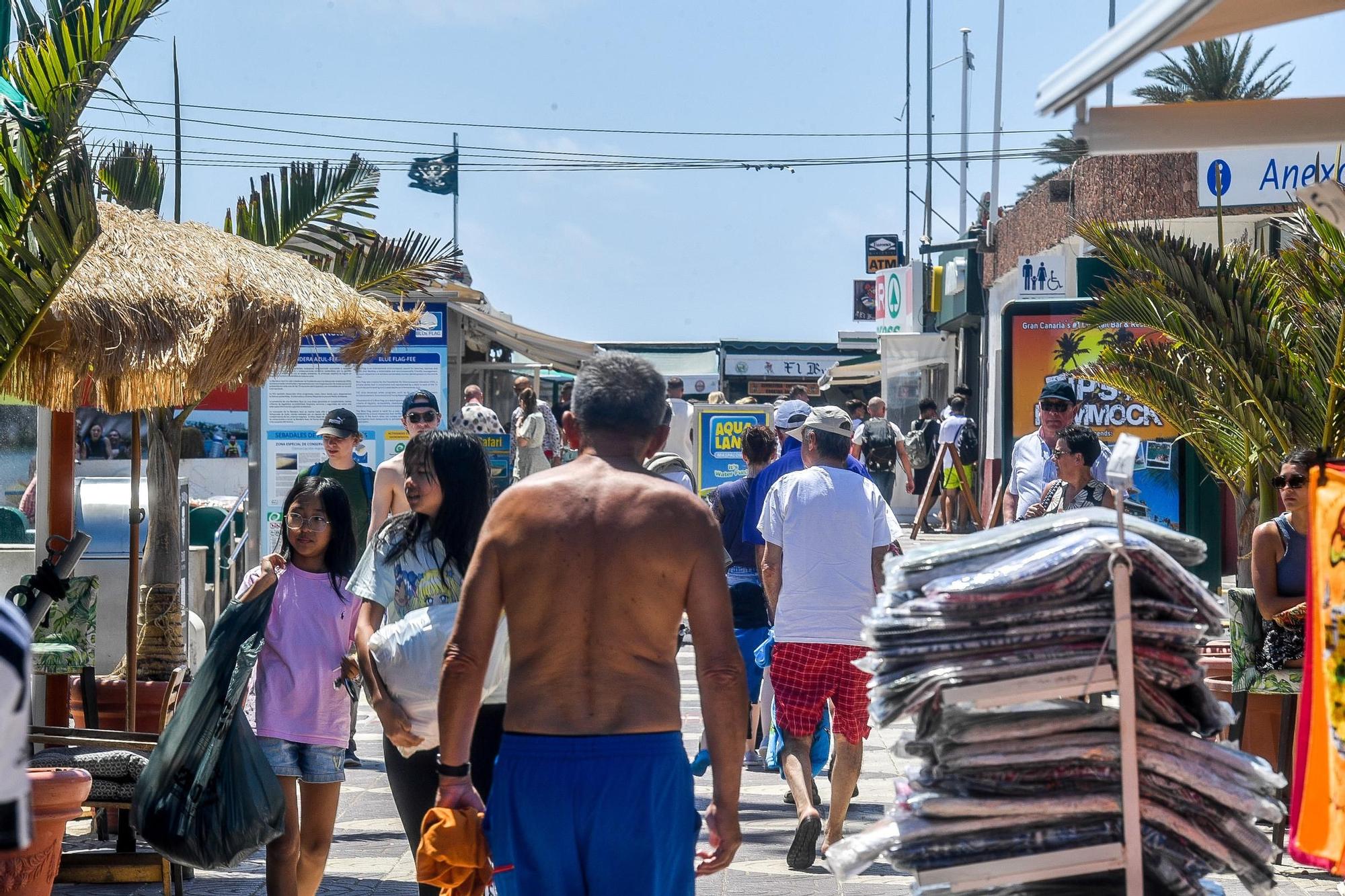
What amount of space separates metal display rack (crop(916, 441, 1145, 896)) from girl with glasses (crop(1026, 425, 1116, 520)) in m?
3.97

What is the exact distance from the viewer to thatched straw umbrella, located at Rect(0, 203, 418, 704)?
5.91 metres

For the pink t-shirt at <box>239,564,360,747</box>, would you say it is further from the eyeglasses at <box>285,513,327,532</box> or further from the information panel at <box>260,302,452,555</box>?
the information panel at <box>260,302,452,555</box>

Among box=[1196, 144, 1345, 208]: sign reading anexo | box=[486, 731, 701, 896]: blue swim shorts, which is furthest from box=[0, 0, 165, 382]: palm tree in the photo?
box=[1196, 144, 1345, 208]: sign reading anexo

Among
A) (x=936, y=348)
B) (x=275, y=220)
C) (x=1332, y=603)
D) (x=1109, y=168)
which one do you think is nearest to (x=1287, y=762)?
(x=1332, y=603)

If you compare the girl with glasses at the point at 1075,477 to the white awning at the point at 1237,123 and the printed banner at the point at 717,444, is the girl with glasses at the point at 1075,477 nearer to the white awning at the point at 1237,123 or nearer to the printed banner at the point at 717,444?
the white awning at the point at 1237,123

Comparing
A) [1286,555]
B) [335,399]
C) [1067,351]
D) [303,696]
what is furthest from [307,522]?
[1067,351]

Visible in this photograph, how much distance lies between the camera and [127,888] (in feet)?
20.7

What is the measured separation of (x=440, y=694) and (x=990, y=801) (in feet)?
4.57

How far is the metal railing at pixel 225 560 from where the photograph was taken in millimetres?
11172

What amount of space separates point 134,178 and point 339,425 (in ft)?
6.38

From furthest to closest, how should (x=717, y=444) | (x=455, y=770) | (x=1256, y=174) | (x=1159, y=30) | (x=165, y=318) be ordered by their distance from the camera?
1. (x=717, y=444)
2. (x=1256, y=174)
3. (x=165, y=318)
4. (x=455, y=770)
5. (x=1159, y=30)

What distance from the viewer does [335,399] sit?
47.9ft

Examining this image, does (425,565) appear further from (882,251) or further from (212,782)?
(882,251)

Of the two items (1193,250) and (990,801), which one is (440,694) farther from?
(1193,250)
